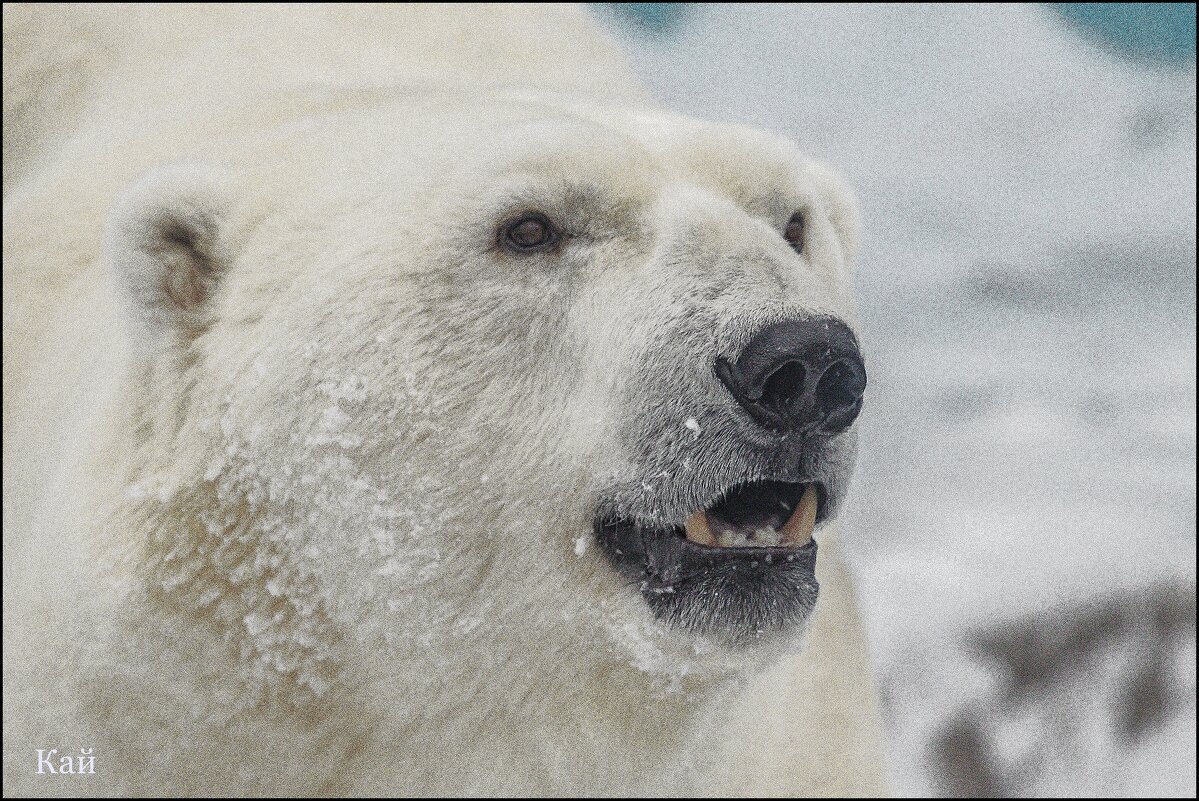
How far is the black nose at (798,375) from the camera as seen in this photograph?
161cm

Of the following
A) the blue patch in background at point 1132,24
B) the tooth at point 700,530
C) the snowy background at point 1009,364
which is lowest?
the snowy background at point 1009,364

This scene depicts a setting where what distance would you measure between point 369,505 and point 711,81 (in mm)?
5275

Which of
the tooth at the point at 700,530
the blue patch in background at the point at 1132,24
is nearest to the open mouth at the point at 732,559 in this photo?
the tooth at the point at 700,530

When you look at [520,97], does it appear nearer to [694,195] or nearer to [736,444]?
[694,195]

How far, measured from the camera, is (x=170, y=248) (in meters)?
2.02

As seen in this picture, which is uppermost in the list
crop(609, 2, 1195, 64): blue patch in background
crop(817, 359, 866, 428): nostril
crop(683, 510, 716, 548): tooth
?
crop(817, 359, 866, 428): nostril

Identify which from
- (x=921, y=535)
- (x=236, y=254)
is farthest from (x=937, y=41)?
(x=236, y=254)

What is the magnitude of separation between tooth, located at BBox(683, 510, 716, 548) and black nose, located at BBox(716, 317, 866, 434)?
182mm

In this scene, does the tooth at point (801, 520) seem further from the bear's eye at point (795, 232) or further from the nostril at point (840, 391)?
the bear's eye at point (795, 232)

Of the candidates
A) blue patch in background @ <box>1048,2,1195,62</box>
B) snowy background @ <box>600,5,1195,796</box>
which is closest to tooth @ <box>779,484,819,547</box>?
snowy background @ <box>600,5,1195,796</box>

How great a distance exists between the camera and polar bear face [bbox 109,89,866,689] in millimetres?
1723


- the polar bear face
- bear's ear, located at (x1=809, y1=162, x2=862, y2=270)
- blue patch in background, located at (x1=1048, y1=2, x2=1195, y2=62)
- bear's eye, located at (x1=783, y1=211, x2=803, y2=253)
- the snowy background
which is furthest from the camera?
blue patch in background, located at (x1=1048, y1=2, x2=1195, y2=62)

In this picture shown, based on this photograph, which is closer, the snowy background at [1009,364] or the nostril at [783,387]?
the nostril at [783,387]

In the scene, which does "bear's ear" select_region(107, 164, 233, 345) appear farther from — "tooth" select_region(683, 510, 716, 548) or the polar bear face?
"tooth" select_region(683, 510, 716, 548)
